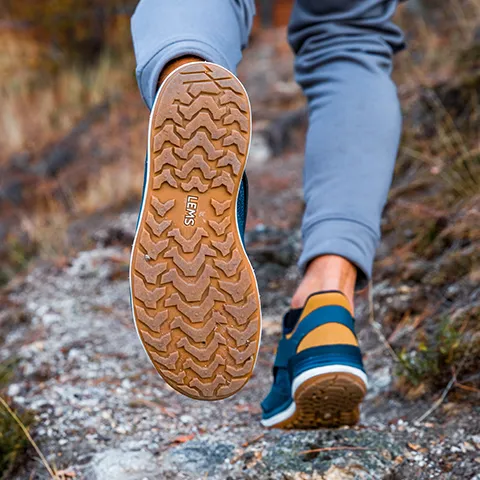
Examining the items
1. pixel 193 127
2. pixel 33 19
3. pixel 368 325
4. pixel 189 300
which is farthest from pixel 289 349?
pixel 33 19

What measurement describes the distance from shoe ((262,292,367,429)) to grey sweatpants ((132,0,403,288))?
0.11 m

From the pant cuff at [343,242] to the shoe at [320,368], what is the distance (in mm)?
77

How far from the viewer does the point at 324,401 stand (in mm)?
1269

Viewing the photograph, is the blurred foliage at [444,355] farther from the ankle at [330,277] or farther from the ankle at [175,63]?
the ankle at [175,63]

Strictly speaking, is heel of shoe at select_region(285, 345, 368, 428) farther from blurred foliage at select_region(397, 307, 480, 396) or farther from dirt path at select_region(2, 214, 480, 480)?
→ blurred foliage at select_region(397, 307, 480, 396)

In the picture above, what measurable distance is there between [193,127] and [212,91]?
0.22ft

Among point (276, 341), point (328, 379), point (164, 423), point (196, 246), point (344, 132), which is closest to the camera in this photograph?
point (196, 246)

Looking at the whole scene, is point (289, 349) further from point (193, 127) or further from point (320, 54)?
point (320, 54)

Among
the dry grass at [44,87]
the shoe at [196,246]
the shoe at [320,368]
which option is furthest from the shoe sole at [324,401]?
the dry grass at [44,87]

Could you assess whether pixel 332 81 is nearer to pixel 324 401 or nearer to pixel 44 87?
pixel 324 401

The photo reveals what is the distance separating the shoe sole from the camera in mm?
1223

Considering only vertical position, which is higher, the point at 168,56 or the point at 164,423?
the point at 168,56

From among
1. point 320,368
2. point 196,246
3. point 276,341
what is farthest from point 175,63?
point 276,341

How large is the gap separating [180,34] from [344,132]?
0.40 metres
